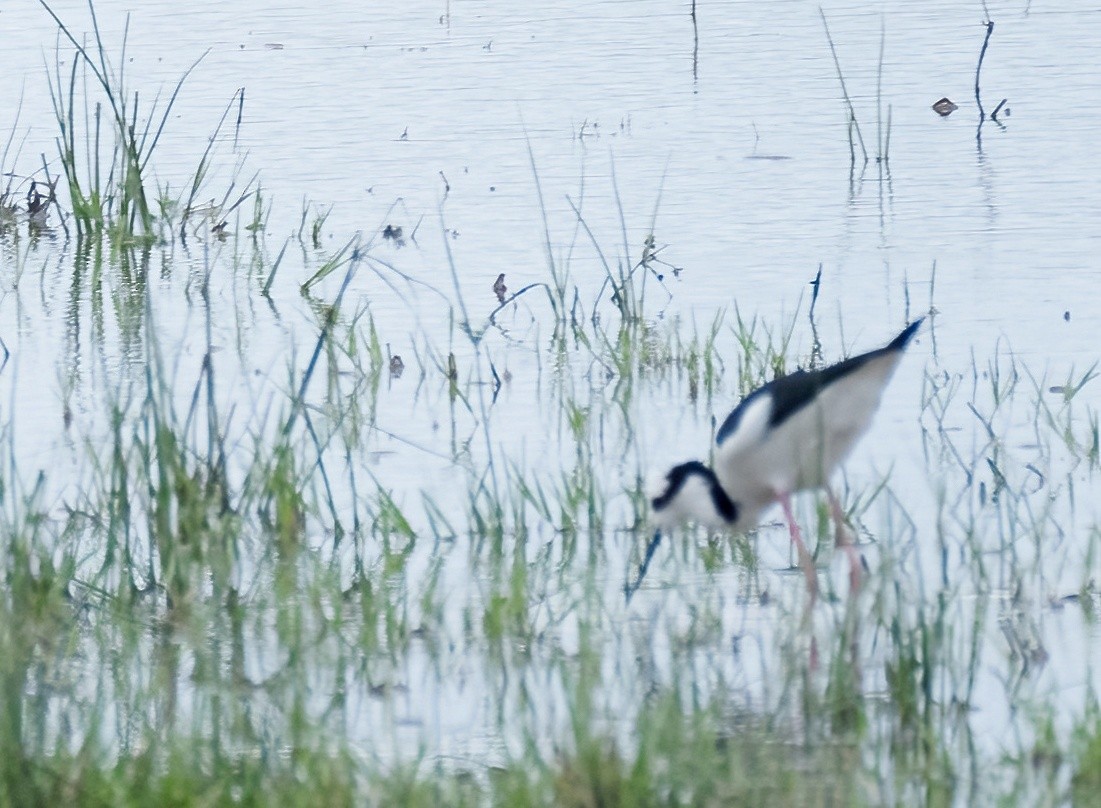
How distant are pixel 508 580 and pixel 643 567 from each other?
295mm

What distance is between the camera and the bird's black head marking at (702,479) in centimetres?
500

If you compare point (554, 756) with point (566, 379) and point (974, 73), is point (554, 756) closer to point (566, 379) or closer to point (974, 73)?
point (566, 379)

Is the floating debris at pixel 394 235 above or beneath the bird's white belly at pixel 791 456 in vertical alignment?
above

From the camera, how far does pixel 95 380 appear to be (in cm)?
695

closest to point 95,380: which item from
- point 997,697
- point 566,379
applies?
point 566,379

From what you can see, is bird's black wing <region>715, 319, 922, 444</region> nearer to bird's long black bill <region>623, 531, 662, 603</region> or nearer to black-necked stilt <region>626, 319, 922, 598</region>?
black-necked stilt <region>626, 319, 922, 598</region>

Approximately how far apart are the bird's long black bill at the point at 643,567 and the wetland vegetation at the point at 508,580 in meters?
0.03

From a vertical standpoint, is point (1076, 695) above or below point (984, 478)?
below

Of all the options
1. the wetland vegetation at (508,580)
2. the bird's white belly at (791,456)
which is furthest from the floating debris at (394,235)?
the bird's white belly at (791,456)

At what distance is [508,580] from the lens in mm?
4832

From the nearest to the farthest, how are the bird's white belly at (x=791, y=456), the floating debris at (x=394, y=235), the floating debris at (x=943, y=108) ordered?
the bird's white belly at (x=791, y=456) → the floating debris at (x=394, y=235) → the floating debris at (x=943, y=108)

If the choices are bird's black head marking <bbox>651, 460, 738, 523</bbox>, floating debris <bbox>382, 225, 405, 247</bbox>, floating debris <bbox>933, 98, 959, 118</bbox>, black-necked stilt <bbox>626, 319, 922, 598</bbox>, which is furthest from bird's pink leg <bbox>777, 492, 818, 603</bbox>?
floating debris <bbox>933, 98, 959, 118</bbox>

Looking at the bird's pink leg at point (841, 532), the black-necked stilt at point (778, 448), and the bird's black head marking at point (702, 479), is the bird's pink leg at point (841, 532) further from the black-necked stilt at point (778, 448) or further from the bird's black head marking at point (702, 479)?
the bird's black head marking at point (702, 479)

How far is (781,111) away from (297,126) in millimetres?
2414
